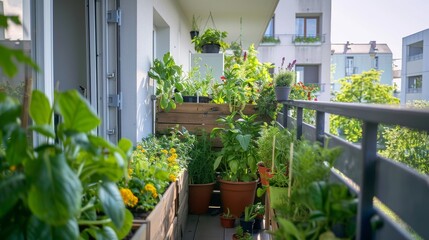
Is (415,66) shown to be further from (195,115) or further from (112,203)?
(112,203)

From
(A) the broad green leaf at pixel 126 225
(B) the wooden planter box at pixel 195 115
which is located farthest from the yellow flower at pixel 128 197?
(B) the wooden planter box at pixel 195 115

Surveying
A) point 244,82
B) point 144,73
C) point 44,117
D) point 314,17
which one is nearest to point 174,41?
point 244,82

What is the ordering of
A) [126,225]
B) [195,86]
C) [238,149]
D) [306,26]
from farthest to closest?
[306,26]
[195,86]
[238,149]
[126,225]

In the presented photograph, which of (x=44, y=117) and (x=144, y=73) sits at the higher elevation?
(x=144, y=73)

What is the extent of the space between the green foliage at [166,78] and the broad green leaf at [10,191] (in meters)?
2.54

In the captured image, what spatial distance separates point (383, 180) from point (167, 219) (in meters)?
1.58

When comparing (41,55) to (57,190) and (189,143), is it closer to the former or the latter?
(57,190)

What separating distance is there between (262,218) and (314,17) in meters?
15.8

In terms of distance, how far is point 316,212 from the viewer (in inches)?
36.3

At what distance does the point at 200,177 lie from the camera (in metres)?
3.57

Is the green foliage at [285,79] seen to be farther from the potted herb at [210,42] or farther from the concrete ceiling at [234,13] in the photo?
the concrete ceiling at [234,13]

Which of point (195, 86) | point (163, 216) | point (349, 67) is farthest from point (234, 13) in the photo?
point (349, 67)

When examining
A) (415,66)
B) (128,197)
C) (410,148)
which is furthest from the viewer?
(415,66)

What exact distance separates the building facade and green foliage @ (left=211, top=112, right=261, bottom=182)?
25.0 m
